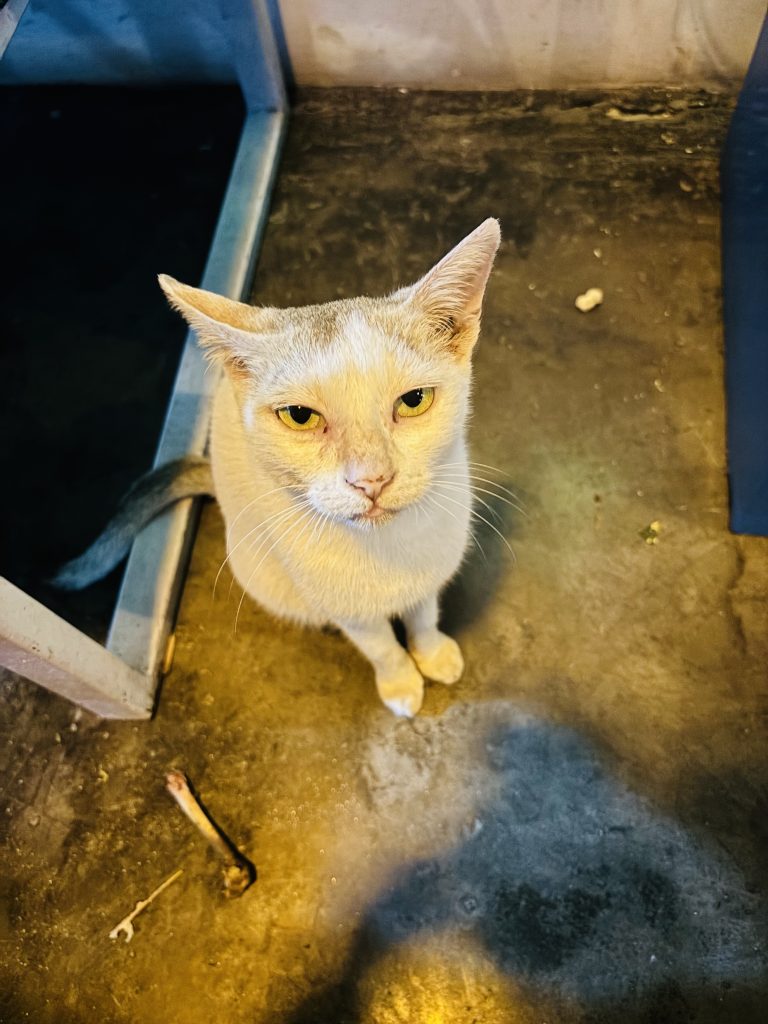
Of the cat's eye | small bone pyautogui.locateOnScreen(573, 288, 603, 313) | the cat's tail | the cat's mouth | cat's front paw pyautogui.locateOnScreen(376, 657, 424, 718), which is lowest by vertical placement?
cat's front paw pyautogui.locateOnScreen(376, 657, 424, 718)

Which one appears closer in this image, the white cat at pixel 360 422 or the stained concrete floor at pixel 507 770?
the white cat at pixel 360 422

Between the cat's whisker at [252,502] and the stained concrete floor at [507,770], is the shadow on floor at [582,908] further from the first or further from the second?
the cat's whisker at [252,502]

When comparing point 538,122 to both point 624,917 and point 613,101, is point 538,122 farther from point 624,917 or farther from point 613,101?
point 624,917

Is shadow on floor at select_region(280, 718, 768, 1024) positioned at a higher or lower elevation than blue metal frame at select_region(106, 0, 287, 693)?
lower

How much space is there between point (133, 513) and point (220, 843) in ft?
2.97


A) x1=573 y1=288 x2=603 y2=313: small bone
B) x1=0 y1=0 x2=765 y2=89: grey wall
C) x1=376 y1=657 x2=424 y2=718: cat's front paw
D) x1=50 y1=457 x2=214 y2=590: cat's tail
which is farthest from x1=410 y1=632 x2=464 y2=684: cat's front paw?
x1=0 y1=0 x2=765 y2=89: grey wall

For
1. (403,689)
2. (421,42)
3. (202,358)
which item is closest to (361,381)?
(403,689)

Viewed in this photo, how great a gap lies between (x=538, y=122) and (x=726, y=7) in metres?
0.72

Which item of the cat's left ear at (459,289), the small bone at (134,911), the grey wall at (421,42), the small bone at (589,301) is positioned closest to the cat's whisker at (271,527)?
the cat's left ear at (459,289)

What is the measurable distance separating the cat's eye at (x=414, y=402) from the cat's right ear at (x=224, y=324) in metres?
0.26

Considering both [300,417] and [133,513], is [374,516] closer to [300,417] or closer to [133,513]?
[300,417]

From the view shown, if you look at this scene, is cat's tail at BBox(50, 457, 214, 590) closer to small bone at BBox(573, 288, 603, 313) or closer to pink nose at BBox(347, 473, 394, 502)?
pink nose at BBox(347, 473, 394, 502)

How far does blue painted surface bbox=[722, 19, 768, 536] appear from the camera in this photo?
6.59ft

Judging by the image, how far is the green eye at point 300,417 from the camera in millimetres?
1204
